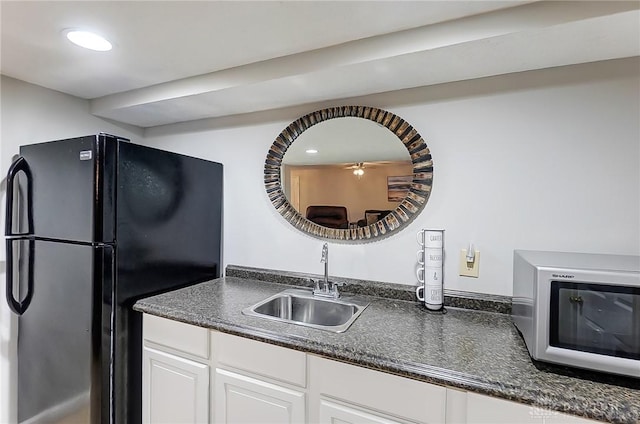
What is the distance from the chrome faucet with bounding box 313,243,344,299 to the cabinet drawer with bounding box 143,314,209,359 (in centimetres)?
60

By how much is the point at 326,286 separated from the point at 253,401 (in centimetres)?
64

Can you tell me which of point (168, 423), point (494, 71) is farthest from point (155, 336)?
point (494, 71)

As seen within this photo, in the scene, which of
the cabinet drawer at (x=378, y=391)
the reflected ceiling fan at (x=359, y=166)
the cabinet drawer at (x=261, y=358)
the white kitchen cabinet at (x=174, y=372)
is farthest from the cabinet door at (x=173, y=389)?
the reflected ceiling fan at (x=359, y=166)

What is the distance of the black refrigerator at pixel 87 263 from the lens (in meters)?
1.37

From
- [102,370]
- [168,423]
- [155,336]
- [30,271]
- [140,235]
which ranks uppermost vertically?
[140,235]

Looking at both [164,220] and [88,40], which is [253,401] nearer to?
[164,220]

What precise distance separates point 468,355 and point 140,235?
58.7 inches

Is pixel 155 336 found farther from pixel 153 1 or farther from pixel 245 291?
pixel 153 1

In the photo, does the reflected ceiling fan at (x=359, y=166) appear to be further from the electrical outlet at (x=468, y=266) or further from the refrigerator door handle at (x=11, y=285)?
the refrigerator door handle at (x=11, y=285)

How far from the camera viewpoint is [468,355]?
1.00 metres

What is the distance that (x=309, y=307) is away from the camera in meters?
1.66

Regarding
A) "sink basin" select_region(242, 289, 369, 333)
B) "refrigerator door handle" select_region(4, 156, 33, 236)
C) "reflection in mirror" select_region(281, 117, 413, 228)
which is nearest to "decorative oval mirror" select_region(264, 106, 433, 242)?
"reflection in mirror" select_region(281, 117, 413, 228)

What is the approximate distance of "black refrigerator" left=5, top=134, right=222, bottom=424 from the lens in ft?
4.49

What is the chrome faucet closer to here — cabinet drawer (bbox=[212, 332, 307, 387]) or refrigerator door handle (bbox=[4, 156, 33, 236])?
cabinet drawer (bbox=[212, 332, 307, 387])
